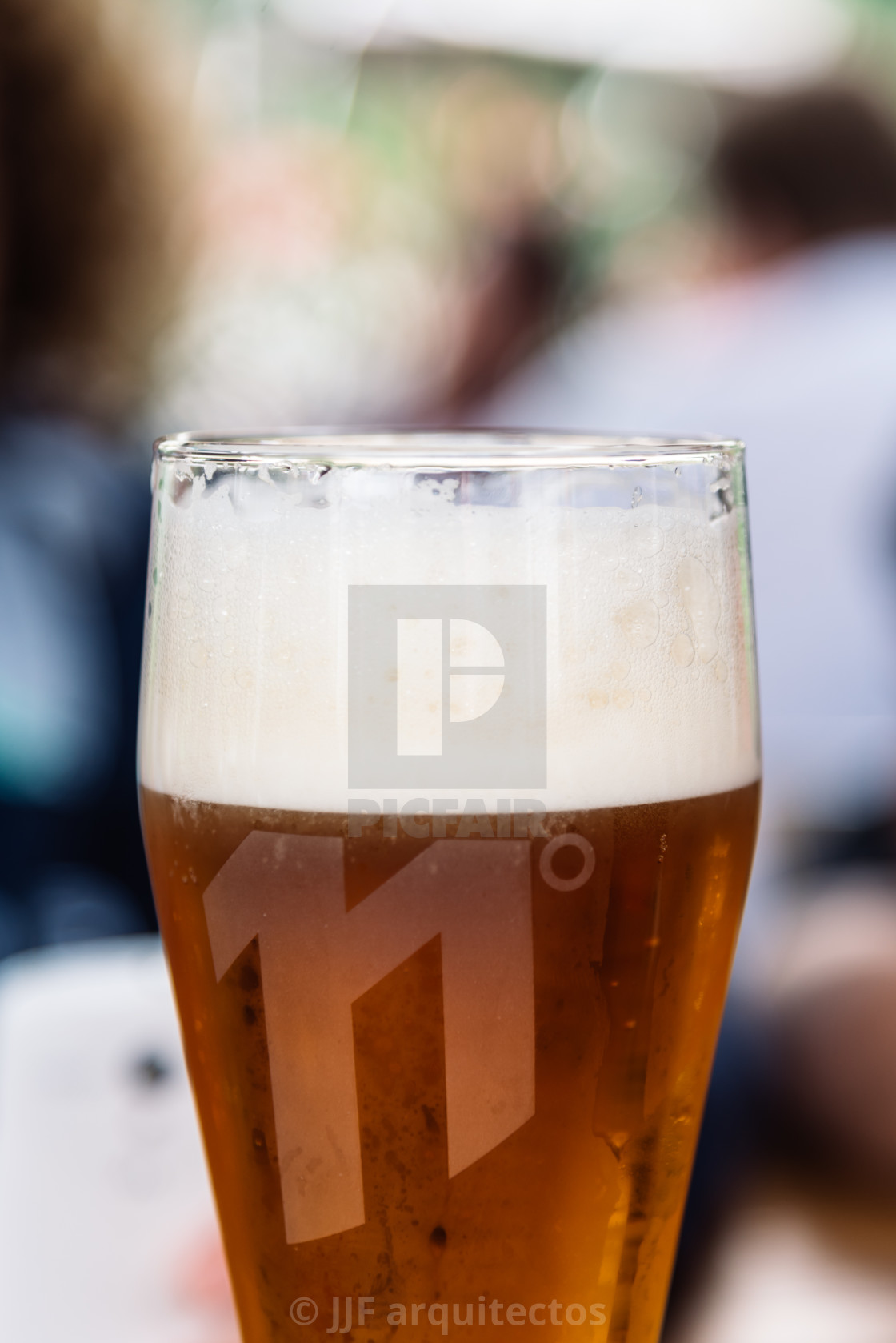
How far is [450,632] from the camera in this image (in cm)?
48

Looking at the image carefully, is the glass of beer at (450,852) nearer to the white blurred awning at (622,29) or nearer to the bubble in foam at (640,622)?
the bubble in foam at (640,622)

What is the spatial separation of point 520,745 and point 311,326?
3284 mm

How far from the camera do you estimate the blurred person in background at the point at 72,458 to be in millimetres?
2273

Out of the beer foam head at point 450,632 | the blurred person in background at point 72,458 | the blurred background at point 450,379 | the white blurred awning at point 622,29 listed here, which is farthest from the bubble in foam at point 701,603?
the white blurred awning at point 622,29

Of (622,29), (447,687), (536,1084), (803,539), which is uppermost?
(622,29)

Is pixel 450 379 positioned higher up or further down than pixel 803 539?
higher up

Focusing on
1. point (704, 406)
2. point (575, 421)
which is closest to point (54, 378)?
point (575, 421)

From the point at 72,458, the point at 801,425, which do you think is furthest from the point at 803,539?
the point at 72,458

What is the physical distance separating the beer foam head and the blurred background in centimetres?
39

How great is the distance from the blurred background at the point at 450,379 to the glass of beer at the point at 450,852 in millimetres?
266

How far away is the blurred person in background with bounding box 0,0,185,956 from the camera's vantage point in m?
2.27

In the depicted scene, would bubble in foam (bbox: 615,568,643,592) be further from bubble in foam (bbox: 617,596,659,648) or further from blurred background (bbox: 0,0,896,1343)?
blurred background (bbox: 0,0,896,1343)

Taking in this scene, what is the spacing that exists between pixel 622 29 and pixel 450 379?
2.85 m

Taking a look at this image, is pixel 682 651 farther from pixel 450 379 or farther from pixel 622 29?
pixel 622 29
